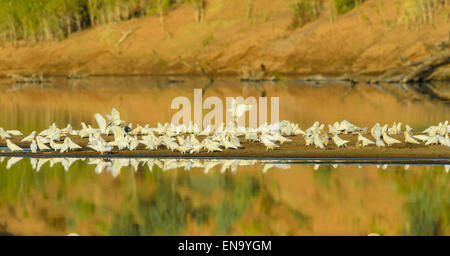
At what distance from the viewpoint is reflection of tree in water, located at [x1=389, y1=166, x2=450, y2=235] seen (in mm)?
14316

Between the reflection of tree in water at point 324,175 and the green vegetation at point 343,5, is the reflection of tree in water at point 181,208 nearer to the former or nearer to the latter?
the reflection of tree in water at point 324,175

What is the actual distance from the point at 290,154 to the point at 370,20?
2771 inches

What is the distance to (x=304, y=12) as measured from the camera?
99812mm

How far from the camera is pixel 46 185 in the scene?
18766mm

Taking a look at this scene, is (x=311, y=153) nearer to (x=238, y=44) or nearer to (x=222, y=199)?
(x=222, y=199)

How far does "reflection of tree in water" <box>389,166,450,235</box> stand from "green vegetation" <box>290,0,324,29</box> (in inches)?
3126

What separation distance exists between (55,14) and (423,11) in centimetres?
5610

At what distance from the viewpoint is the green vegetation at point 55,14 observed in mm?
115625
